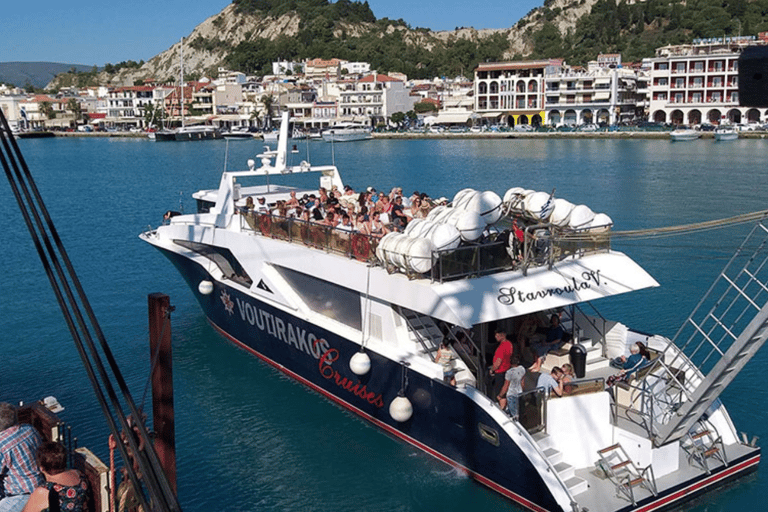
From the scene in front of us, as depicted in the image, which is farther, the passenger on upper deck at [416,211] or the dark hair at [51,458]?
the passenger on upper deck at [416,211]

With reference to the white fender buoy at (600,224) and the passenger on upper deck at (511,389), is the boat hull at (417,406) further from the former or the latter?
the white fender buoy at (600,224)

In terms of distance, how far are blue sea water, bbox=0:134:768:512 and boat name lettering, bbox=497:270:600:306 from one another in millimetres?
2436

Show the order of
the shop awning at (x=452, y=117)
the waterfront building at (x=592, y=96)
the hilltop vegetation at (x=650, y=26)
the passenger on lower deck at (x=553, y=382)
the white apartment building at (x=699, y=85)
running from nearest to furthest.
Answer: the passenger on lower deck at (x=553, y=382)
the white apartment building at (x=699, y=85)
the waterfront building at (x=592, y=96)
the shop awning at (x=452, y=117)
the hilltop vegetation at (x=650, y=26)

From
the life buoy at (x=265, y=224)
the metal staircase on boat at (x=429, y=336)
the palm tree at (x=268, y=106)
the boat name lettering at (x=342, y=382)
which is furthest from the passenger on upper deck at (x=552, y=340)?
the palm tree at (x=268, y=106)

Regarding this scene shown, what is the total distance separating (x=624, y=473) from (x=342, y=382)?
4.54 metres

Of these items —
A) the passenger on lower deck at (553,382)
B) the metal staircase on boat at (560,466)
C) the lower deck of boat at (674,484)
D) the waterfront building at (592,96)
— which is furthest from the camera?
the waterfront building at (592,96)

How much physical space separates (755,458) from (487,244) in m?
4.53

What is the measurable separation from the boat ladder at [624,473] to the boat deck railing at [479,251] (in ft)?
8.20

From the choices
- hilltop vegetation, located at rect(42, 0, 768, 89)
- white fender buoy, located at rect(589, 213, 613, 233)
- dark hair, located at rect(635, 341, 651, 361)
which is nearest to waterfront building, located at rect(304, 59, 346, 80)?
hilltop vegetation, located at rect(42, 0, 768, 89)

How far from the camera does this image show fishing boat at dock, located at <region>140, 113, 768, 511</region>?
9.11 metres

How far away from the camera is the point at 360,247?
36.6 ft

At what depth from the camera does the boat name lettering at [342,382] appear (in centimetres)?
1135

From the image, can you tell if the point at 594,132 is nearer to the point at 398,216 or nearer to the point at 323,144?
the point at 323,144

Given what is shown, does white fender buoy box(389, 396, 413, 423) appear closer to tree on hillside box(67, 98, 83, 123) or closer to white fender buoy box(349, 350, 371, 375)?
white fender buoy box(349, 350, 371, 375)
